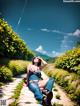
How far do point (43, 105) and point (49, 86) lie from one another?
1.86 ft

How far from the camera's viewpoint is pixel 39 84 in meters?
8.77

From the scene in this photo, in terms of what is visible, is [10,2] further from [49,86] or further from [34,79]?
[49,86]

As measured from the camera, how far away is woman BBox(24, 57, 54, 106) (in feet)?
25.5

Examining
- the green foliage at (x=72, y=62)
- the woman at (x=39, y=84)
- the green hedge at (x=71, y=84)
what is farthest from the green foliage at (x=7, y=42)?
the woman at (x=39, y=84)

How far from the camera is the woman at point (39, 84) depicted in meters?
7.77

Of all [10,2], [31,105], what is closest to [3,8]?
[10,2]

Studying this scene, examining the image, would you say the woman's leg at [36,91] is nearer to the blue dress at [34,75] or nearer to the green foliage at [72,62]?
the blue dress at [34,75]

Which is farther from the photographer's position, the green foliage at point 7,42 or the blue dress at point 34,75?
the green foliage at point 7,42

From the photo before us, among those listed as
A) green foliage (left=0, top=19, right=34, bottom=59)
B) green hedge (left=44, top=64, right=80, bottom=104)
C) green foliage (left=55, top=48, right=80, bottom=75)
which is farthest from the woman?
green foliage (left=0, top=19, right=34, bottom=59)

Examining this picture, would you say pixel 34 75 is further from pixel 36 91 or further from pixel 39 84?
pixel 36 91

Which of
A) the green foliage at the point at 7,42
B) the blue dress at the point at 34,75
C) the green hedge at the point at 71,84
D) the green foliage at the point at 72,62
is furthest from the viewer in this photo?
the green foliage at the point at 7,42

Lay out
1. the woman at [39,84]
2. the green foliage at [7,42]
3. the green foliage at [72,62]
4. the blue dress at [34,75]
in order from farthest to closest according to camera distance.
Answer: the green foliage at [7,42] < the green foliage at [72,62] < the blue dress at [34,75] < the woman at [39,84]

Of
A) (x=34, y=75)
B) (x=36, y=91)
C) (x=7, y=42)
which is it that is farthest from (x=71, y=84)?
(x=7, y=42)

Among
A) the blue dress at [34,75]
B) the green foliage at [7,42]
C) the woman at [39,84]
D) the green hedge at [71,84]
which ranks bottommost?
the green foliage at [7,42]
